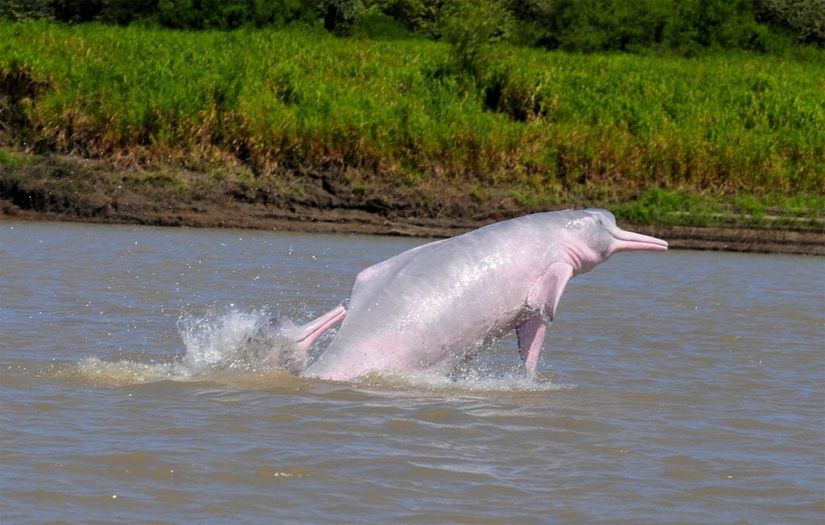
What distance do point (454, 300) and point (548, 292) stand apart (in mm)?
596

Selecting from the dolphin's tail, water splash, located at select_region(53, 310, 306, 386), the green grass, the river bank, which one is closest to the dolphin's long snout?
the dolphin's tail

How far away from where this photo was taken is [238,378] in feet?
26.8

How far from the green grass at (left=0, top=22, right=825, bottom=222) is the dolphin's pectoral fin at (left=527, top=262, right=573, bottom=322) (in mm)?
13747

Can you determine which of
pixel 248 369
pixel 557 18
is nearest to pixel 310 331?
pixel 248 369

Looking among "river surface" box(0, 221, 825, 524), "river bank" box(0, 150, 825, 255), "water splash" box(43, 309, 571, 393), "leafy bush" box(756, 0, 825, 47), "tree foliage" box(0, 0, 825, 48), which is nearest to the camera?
"river surface" box(0, 221, 825, 524)

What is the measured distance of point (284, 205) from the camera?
21.6 m

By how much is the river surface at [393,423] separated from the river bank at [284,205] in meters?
7.98

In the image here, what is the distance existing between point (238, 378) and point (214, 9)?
30.1 meters

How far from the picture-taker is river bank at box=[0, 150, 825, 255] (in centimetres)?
2081

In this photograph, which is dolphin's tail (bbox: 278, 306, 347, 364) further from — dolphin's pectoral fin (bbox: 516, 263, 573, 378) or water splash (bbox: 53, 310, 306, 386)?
dolphin's pectoral fin (bbox: 516, 263, 573, 378)

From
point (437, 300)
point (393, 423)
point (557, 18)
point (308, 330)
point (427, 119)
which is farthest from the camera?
point (557, 18)

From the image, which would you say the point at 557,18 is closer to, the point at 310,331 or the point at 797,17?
the point at 797,17

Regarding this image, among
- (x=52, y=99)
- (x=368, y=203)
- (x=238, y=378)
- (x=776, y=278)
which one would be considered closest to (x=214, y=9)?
(x=52, y=99)

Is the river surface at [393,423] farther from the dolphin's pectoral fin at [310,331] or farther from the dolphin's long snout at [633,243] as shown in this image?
the dolphin's long snout at [633,243]
